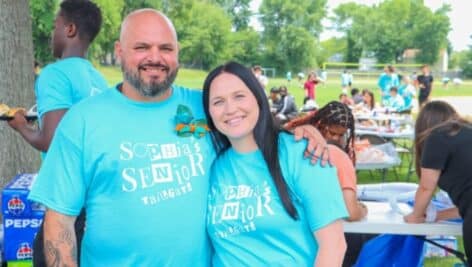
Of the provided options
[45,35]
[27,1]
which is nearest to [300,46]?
[45,35]

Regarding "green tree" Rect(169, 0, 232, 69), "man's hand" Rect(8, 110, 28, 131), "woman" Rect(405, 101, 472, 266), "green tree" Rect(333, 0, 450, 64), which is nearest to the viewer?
"man's hand" Rect(8, 110, 28, 131)

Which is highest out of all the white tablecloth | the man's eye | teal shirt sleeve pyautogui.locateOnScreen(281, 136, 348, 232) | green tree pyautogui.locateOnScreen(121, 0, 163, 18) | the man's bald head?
green tree pyautogui.locateOnScreen(121, 0, 163, 18)

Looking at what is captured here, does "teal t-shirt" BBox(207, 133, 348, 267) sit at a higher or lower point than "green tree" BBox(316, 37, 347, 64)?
lower

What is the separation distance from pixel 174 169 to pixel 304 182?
0.50 metres

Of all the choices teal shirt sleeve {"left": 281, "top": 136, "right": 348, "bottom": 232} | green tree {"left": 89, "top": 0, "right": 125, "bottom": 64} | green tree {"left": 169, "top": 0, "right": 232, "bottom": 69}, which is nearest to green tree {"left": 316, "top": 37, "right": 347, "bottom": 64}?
green tree {"left": 169, "top": 0, "right": 232, "bottom": 69}

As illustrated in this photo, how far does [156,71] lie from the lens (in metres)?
2.28

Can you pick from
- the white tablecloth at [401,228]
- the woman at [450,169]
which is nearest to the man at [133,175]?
the white tablecloth at [401,228]

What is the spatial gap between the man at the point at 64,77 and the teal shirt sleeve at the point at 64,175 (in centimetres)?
62

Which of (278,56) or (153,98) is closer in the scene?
(153,98)

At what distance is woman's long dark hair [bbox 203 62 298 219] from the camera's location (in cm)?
207

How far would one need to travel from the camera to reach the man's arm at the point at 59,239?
2.13 meters

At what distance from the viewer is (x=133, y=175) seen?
2146 mm

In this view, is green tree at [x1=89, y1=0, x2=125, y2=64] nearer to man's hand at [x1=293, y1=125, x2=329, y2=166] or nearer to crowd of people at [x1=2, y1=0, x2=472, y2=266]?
crowd of people at [x1=2, y1=0, x2=472, y2=266]

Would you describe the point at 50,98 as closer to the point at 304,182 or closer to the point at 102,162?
the point at 102,162
